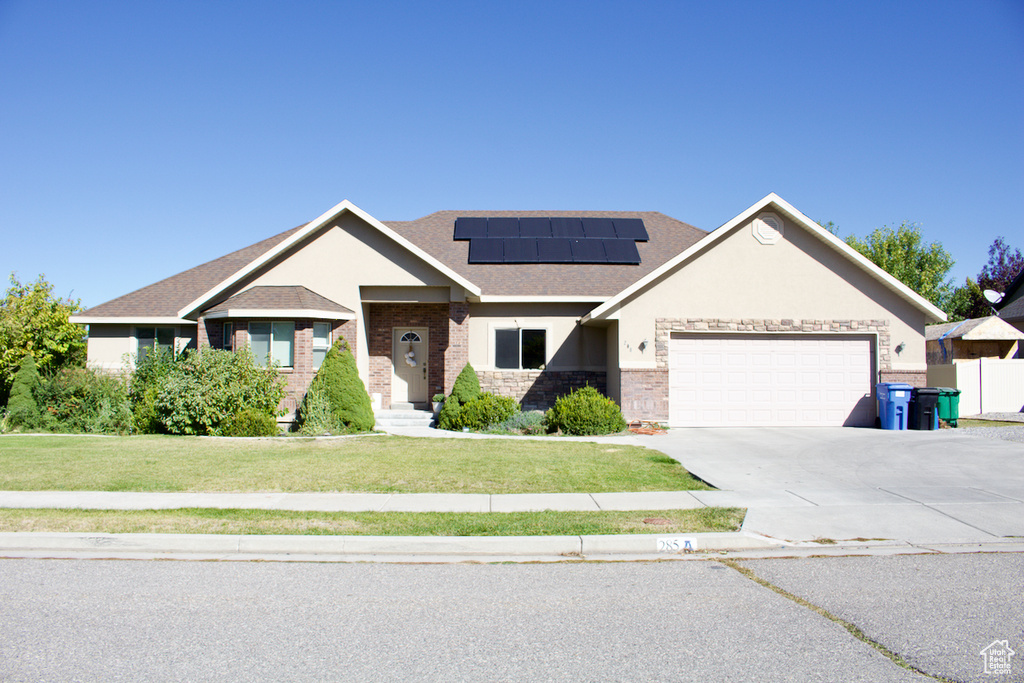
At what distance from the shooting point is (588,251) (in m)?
21.9

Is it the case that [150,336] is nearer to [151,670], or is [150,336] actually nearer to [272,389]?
[272,389]

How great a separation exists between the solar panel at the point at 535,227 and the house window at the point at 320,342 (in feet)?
25.0

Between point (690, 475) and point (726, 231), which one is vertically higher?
point (726, 231)

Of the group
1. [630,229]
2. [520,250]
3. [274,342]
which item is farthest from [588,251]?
[274,342]

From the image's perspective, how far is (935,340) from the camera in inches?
1140

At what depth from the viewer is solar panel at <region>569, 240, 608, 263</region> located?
70.3 ft

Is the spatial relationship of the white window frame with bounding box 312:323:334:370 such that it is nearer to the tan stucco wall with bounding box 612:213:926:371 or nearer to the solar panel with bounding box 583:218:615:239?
the tan stucco wall with bounding box 612:213:926:371

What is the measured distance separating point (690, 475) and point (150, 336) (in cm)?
1731

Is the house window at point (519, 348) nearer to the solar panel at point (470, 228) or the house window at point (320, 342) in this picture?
the solar panel at point (470, 228)

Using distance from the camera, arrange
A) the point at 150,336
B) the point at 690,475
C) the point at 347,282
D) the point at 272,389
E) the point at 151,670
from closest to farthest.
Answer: the point at 151,670 < the point at 690,475 < the point at 272,389 < the point at 347,282 < the point at 150,336

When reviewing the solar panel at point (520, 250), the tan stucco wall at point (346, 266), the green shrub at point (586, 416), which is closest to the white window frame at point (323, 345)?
the tan stucco wall at point (346, 266)

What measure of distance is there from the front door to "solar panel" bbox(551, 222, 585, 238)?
5.85m


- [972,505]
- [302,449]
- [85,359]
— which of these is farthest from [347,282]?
[972,505]

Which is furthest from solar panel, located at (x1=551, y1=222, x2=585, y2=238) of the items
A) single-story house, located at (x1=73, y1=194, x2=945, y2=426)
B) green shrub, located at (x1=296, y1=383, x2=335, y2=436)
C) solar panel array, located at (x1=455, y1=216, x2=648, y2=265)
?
green shrub, located at (x1=296, y1=383, x2=335, y2=436)
